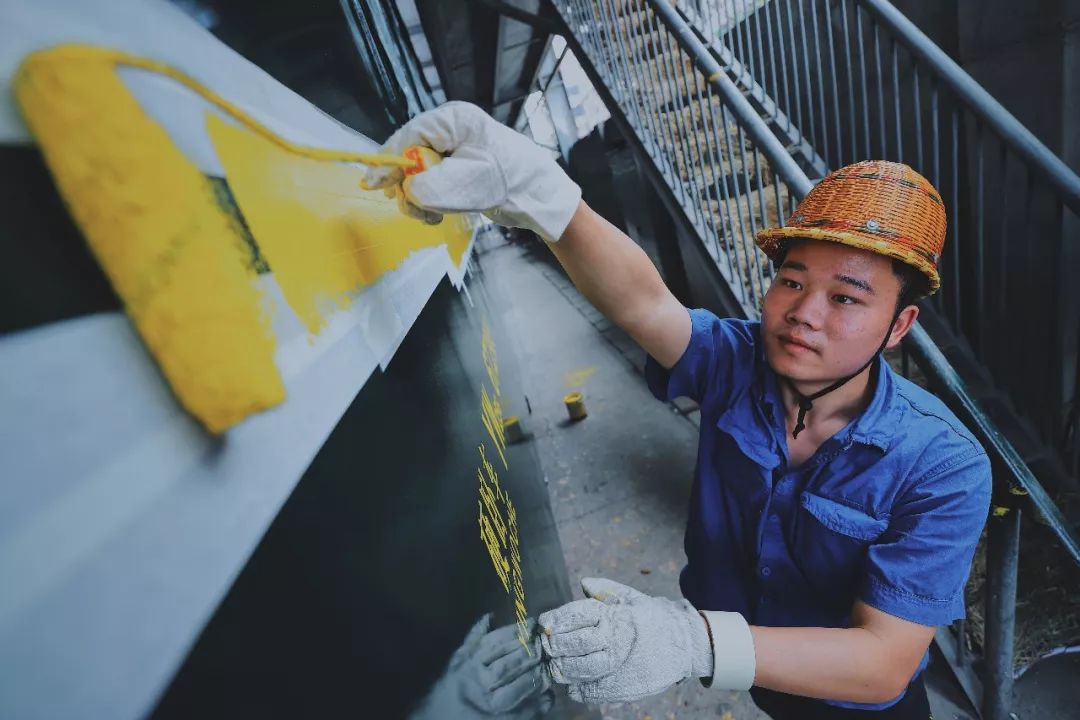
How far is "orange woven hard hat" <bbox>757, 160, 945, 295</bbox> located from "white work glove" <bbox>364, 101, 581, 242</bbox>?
2.30 feet

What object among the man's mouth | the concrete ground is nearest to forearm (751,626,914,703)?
the man's mouth

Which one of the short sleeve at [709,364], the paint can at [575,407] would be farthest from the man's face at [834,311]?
the paint can at [575,407]

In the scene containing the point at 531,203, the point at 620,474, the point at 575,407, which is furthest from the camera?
the point at 575,407

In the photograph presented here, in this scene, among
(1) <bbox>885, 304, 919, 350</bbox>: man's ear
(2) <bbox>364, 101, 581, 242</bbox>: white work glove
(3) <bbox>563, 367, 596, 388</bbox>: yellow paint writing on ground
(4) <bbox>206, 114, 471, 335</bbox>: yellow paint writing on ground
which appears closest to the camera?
(4) <bbox>206, 114, 471, 335</bbox>: yellow paint writing on ground

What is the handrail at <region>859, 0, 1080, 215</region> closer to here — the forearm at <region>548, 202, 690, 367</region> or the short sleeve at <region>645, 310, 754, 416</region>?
the short sleeve at <region>645, 310, 754, 416</region>

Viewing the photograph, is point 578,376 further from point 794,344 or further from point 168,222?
point 168,222

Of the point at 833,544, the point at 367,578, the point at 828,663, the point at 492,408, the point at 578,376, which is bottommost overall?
the point at 578,376

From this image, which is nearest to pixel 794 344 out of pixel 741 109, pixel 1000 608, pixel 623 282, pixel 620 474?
pixel 623 282

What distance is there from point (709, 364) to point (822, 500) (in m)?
0.49

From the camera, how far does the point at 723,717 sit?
239cm

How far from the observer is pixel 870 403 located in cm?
132

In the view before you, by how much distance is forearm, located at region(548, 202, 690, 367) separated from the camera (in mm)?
1246

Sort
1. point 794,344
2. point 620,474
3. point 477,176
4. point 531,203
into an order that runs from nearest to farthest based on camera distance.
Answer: point 477,176, point 531,203, point 794,344, point 620,474

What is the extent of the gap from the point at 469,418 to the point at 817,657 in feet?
3.53
